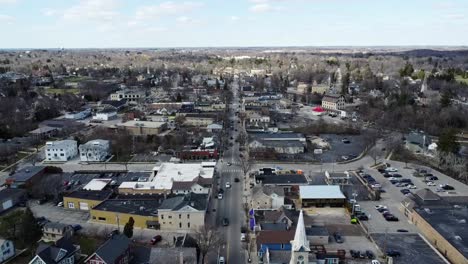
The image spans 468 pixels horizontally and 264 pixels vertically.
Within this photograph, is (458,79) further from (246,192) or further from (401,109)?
(246,192)

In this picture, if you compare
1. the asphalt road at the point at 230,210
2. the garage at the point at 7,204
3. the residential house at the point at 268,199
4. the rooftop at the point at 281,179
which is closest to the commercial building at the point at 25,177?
the garage at the point at 7,204

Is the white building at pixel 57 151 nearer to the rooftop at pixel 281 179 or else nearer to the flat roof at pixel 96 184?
Answer: the flat roof at pixel 96 184

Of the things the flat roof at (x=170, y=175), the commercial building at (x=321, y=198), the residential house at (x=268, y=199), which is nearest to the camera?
the residential house at (x=268, y=199)

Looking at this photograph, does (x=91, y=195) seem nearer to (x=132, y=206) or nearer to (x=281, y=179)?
(x=132, y=206)

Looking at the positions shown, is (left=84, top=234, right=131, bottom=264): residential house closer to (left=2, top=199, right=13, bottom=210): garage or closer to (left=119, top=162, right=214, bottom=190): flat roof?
(left=119, top=162, right=214, bottom=190): flat roof

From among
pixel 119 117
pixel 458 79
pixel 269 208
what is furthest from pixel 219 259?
pixel 458 79

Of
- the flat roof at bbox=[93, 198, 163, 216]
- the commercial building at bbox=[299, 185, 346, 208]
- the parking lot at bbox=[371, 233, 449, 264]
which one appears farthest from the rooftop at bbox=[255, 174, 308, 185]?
the flat roof at bbox=[93, 198, 163, 216]

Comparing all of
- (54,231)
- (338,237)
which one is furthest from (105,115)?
(338,237)
